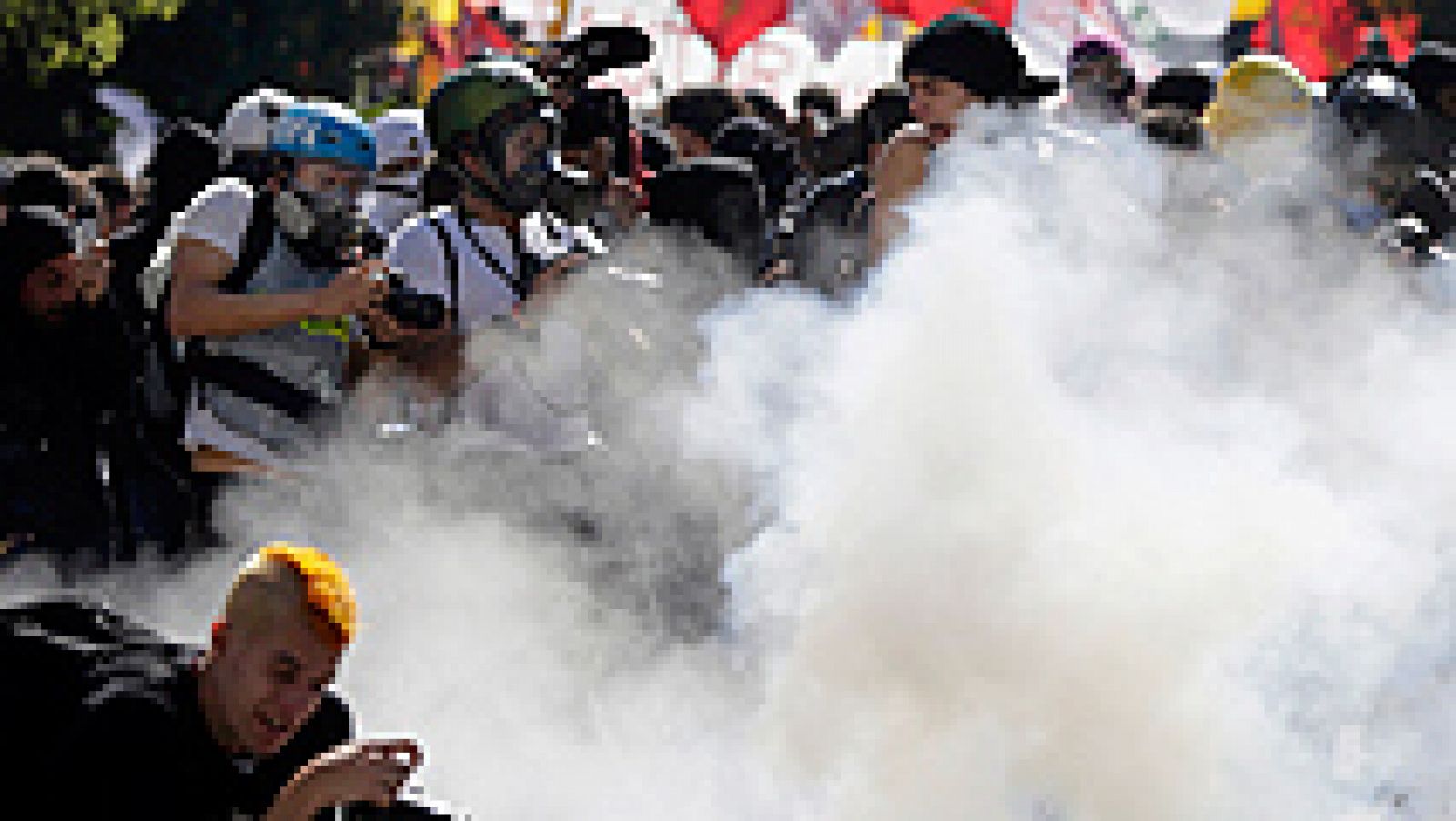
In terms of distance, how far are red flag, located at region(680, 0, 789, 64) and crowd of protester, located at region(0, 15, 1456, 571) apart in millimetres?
6876

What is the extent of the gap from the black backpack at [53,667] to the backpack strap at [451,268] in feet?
8.08

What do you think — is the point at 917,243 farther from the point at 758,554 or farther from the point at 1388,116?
the point at 1388,116

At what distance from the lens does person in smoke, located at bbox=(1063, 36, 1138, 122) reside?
8.22 metres

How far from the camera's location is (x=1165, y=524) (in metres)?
5.50

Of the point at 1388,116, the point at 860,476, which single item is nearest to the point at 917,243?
the point at 860,476

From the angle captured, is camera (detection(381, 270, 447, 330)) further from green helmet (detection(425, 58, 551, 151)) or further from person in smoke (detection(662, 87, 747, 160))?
person in smoke (detection(662, 87, 747, 160))

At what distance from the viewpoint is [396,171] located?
304 inches

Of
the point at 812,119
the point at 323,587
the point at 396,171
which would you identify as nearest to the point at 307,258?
the point at 396,171

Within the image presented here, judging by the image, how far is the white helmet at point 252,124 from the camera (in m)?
5.93

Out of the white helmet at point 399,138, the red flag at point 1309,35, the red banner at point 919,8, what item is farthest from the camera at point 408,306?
the red flag at point 1309,35

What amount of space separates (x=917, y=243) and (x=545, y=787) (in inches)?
66.0

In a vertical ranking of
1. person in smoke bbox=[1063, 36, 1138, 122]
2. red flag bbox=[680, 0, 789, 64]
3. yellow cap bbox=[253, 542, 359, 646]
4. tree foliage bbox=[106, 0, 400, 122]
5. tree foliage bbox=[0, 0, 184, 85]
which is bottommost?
tree foliage bbox=[106, 0, 400, 122]

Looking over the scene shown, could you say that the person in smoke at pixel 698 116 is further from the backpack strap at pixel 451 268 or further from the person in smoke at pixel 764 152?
the backpack strap at pixel 451 268

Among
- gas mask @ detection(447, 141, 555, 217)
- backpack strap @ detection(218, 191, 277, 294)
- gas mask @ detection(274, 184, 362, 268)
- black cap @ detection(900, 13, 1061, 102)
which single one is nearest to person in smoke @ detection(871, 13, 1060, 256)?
black cap @ detection(900, 13, 1061, 102)
